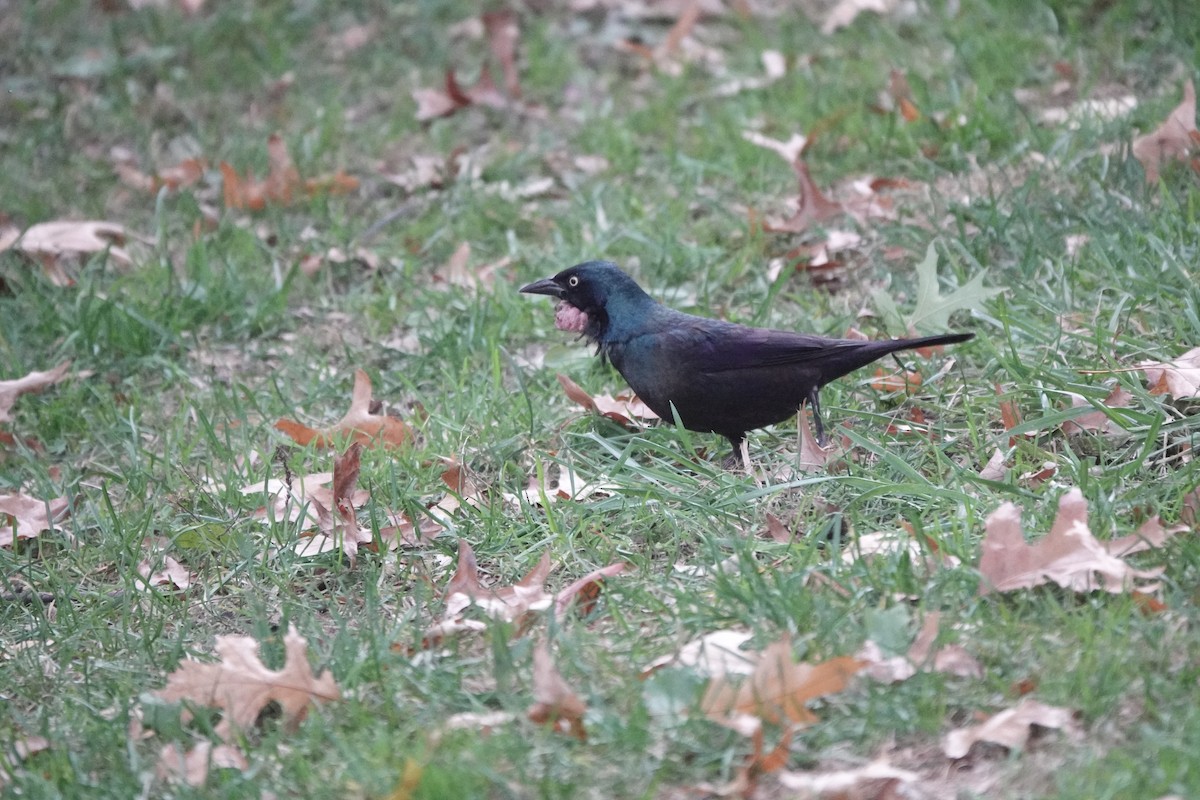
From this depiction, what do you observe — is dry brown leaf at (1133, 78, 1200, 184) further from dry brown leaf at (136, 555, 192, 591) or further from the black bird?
dry brown leaf at (136, 555, 192, 591)

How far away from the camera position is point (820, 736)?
256 centimetres

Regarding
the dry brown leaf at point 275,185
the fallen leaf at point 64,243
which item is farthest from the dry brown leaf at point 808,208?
the fallen leaf at point 64,243

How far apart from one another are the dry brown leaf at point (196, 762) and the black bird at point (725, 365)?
1.68m

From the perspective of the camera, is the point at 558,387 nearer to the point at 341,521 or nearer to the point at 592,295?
the point at 592,295

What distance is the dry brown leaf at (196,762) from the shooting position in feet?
8.69

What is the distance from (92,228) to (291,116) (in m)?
1.38

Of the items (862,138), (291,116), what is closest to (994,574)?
(862,138)

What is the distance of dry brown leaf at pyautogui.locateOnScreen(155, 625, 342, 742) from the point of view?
2779mm

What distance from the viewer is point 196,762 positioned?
270cm

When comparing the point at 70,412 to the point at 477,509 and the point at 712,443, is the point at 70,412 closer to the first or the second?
the point at 477,509

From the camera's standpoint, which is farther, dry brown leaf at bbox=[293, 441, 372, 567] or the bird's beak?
the bird's beak

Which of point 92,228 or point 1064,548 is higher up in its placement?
point 1064,548

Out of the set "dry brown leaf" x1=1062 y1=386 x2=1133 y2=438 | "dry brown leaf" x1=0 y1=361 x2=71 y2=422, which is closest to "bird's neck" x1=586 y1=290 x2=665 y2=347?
"dry brown leaf" x1=1062 y1=386 x2=1133 y2=438

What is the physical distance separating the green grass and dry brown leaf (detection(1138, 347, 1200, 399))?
7 centimetres
